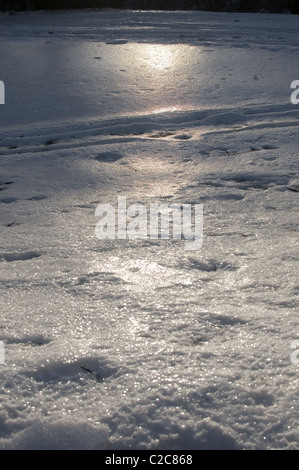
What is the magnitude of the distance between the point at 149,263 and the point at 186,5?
687 cm

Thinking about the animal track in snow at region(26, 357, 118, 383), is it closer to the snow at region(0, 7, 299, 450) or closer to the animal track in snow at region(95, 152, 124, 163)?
the snow at region(0, 7, 299, 450)

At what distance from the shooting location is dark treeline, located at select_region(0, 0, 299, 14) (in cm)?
681

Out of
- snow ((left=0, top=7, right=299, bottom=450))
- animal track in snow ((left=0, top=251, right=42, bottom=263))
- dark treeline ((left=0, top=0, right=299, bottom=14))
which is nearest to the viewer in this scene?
snow ((left=0, top=7, right=299, bottom=450))

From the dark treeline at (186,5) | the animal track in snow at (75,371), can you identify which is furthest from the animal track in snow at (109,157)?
the dark treeline at (186,5)

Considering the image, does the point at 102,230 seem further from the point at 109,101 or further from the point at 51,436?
the point at 109,101

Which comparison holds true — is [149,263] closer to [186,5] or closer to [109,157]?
[109,157]

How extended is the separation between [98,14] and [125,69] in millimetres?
Answer: 2617

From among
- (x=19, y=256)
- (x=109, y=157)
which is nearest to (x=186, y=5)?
(x=109, y=157)

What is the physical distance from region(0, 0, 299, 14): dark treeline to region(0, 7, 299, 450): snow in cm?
314

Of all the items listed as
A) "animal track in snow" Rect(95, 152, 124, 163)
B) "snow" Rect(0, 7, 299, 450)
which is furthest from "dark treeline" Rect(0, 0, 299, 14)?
"animal track in snow" Rect(95, 152, 124, 163)

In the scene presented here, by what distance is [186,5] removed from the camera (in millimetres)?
7531

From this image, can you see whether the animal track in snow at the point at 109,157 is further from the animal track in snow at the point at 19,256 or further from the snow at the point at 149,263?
the animal track in snow at the point at 19,256

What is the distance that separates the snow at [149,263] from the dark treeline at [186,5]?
3.14m

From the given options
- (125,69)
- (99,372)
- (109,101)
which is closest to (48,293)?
(99,372)
